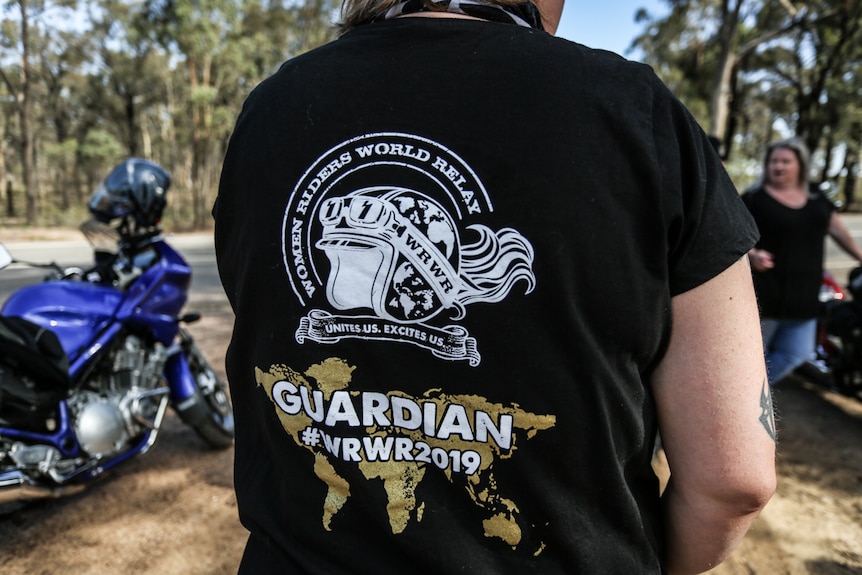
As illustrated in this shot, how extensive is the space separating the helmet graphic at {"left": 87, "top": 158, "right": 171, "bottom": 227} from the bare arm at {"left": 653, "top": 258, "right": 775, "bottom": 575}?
124 inches

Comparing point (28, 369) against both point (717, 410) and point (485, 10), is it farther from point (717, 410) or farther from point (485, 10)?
point (717, 410)

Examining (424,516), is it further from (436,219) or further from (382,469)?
(436,219)

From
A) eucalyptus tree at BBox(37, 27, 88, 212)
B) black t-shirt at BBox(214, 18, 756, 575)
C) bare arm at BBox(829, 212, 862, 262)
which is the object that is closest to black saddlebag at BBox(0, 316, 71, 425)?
black t-shirt at BBox(214, 18, 756, 575)

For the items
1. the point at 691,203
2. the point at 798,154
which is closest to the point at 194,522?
the point at 691,203

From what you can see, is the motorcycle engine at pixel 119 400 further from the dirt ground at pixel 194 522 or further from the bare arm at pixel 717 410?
the bare arm at pixel 717 410

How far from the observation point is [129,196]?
3295 mm

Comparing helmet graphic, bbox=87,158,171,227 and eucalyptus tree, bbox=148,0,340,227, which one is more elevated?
eucalyptus tree, bbox=148,0,340,227

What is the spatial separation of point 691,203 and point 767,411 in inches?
13.6

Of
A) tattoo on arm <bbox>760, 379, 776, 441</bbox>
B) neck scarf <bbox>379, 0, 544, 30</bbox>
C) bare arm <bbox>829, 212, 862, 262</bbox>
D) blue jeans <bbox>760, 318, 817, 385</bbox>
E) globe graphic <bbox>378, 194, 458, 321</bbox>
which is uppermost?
neck scarf <bbox>379, 0, 544, 30</bbox>

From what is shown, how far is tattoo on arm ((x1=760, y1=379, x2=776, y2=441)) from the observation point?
84 centimetres

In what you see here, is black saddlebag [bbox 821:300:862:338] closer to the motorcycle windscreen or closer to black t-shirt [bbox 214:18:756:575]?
black t-shirt [bbox 214:18:756:575]

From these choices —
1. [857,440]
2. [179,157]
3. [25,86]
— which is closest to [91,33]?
[25,86]

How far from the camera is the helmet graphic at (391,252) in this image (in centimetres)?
77

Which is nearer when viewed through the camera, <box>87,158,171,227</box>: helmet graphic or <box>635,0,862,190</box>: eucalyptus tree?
<box>87,158,171,227</box>: helmet graphic
